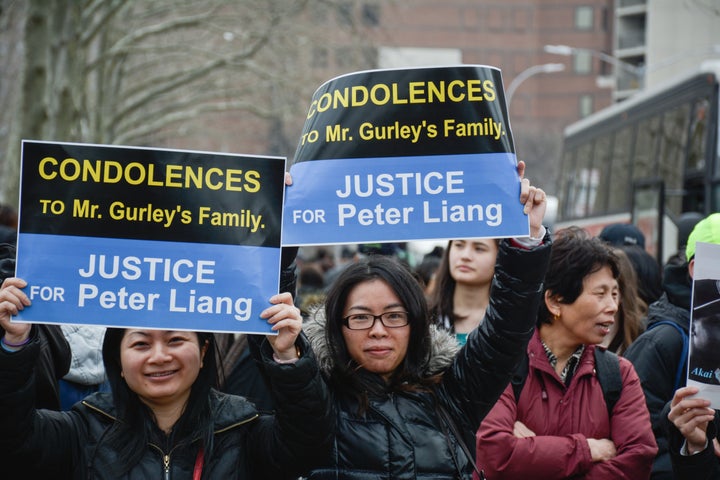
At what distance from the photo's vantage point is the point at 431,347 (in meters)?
3.99

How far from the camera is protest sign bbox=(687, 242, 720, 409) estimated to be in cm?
383

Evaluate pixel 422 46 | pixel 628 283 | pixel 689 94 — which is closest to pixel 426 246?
pixel 689 94

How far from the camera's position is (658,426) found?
15.1 ft

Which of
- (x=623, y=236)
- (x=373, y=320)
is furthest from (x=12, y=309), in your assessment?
(x=623, y=236)

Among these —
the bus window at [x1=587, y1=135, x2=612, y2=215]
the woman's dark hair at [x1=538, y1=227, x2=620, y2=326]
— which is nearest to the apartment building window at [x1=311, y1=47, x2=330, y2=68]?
the bus window at [x1=587, y1=135, x2=612, y2=215]

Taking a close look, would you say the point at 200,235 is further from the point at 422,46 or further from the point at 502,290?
the point at 422,46

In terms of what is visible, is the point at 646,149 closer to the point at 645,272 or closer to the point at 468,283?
the point at 645,272

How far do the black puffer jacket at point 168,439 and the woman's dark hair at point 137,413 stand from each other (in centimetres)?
3

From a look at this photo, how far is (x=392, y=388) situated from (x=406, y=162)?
83 centimetres

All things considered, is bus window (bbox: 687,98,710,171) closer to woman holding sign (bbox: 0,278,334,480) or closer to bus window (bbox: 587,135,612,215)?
bus window (bbox: 587,135,612,215)

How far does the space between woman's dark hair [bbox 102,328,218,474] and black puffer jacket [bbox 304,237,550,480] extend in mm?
407

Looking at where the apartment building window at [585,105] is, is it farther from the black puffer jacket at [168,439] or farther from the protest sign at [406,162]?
the black puffer jacket at [168,439]

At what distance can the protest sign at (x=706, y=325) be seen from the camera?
151 inches

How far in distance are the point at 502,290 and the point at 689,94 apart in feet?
33.5
